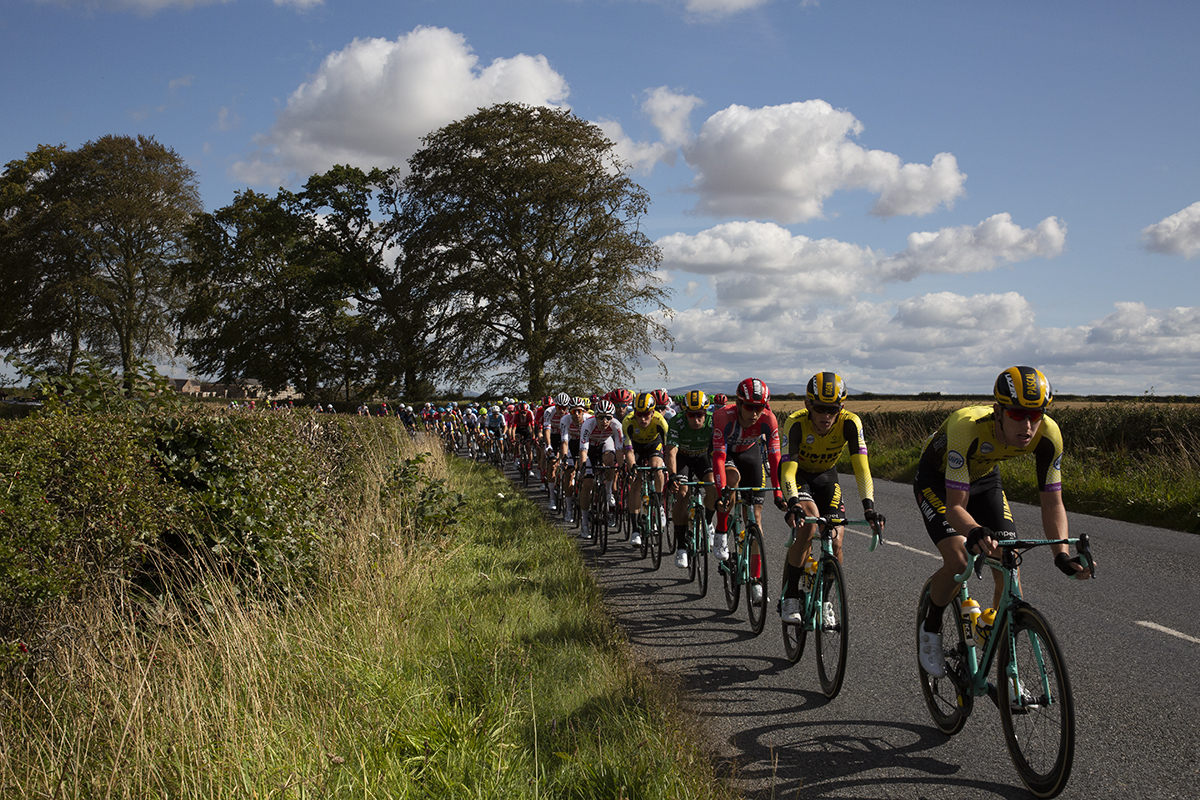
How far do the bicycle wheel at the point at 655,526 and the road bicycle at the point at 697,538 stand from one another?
68 centimetres

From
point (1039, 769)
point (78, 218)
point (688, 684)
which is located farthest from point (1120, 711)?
point (78, 218)

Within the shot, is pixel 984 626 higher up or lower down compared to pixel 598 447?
lower down

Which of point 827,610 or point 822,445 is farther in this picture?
point 822,445

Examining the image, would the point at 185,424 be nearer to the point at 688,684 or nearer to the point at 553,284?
the point at 688,684

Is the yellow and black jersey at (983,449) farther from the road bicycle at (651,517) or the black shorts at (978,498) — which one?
the road bicycle at (651,517)

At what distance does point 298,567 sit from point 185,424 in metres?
1.37

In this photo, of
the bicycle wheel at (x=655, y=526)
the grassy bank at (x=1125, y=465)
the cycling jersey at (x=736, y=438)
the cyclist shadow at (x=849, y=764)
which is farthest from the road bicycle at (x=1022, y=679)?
the grassy bank at (x=1125, y=465)

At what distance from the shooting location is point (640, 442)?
10.9 m

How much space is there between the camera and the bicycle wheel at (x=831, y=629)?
4.90 m

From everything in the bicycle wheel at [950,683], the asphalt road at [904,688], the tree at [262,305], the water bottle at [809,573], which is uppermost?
the tree at [262,305]

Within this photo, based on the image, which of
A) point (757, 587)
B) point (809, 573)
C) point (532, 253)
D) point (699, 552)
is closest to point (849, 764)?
point (809, 573)

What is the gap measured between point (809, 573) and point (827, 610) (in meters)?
0.40

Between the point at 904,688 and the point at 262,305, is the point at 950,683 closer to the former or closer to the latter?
the point at 904,688

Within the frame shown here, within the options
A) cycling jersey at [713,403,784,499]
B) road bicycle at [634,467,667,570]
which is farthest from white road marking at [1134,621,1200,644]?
road bicycle at [634,467,667,570]
